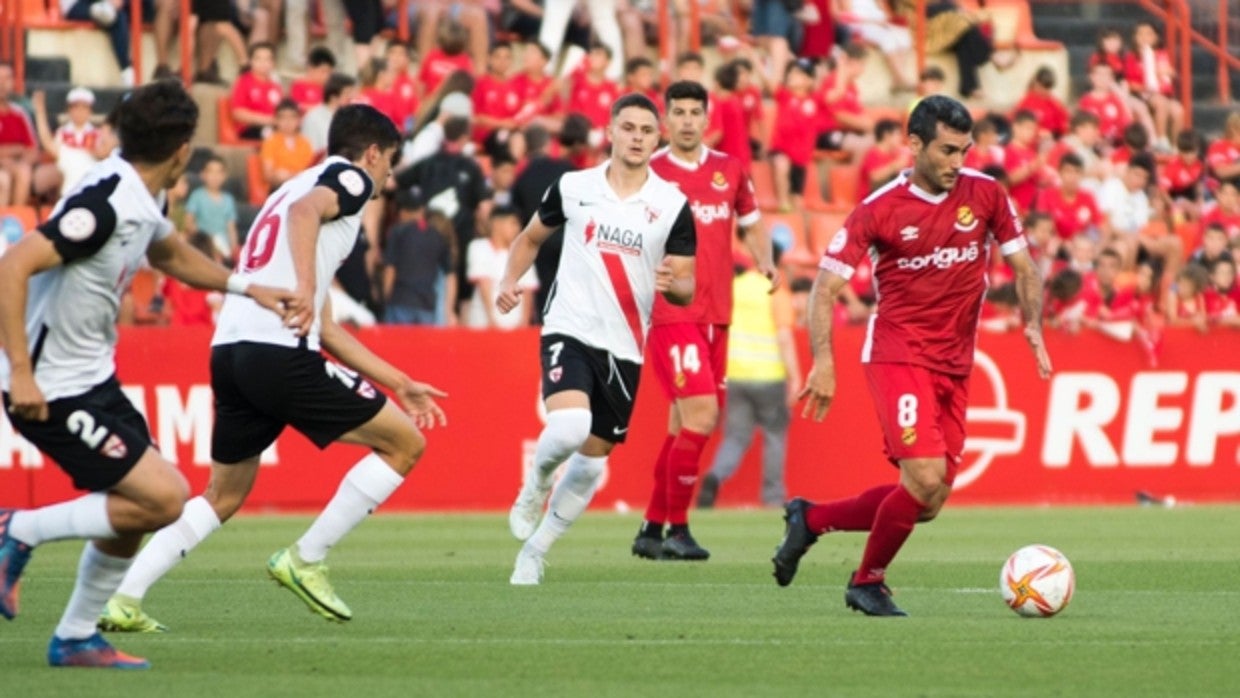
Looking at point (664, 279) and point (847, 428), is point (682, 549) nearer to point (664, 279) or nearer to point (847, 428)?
point (664, 279)

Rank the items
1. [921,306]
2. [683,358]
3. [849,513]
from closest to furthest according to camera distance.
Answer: [921,306] → [849,513] → [683,358]

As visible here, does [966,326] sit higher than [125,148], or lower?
lower

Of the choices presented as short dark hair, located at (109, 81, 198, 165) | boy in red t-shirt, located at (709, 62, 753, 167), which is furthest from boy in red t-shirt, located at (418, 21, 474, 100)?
short dark hair, located at (109, 81, 198, 165)

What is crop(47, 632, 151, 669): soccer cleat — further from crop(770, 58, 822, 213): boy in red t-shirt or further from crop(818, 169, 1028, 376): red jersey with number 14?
crop(770, 58, 822, 213): boy in red t-shirt

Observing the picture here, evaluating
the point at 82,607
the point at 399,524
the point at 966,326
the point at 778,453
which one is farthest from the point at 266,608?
the point at 778,453

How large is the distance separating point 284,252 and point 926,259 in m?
2.87

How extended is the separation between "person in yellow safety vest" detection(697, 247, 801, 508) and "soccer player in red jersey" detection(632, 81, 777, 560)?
492 cm

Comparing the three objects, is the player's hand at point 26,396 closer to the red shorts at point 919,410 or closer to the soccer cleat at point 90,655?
the soccer cleat at point 90,655

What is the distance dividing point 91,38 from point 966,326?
50.1ft

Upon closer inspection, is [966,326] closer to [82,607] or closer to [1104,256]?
[82,607]

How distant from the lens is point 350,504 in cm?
1012

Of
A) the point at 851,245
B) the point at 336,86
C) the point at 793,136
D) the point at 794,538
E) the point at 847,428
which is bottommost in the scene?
the point at 847,428

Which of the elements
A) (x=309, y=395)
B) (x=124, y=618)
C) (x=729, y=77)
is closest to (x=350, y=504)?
(x=309, y=395)

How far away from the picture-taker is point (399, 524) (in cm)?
1856
